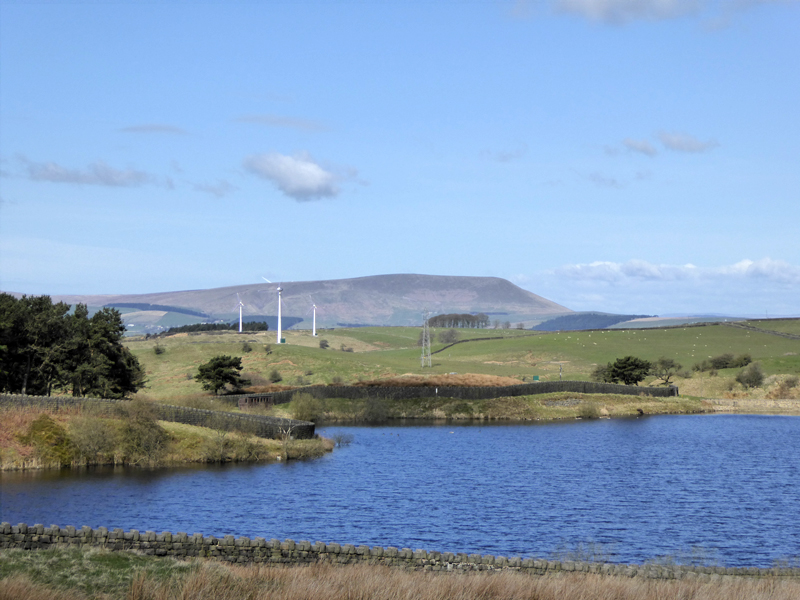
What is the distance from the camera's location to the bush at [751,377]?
13375 centimetres

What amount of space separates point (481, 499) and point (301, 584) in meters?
30.3

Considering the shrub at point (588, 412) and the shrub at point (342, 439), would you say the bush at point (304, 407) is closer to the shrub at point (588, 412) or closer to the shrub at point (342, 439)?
the shrub at point (342, 439)

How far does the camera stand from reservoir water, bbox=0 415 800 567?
132 ft

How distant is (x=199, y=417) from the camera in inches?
2798

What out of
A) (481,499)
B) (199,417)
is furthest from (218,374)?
(481,499)

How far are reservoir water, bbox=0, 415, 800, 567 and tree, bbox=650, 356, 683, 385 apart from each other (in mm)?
69402

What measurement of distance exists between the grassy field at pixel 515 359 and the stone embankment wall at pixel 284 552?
85685 millimetres

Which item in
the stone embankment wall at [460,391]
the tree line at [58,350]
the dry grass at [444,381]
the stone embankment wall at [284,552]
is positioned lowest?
the stone embankment wall at [284,552]

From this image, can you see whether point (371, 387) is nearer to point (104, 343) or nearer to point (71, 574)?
point (104, 343)

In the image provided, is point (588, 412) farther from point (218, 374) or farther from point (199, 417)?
point (199, 417)

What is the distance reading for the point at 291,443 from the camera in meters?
69.4

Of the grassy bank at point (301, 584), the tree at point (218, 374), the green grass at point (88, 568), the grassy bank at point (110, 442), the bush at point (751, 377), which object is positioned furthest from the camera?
the bush at point (751, 377)

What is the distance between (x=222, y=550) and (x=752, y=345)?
540ft

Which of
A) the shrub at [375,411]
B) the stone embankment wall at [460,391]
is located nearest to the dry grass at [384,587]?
the shrub at [375,411]
